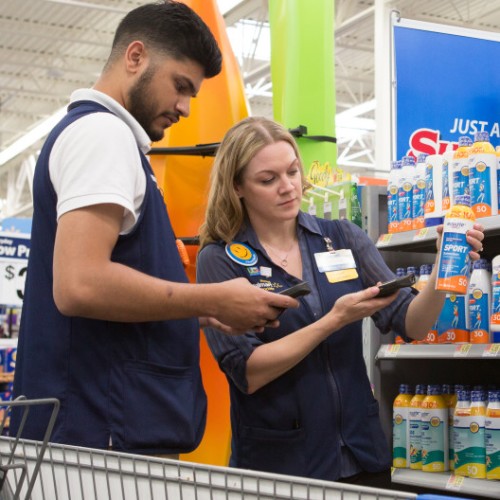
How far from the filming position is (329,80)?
14.5ft

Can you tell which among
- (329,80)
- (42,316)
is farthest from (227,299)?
(329,80)

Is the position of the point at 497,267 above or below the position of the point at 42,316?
above

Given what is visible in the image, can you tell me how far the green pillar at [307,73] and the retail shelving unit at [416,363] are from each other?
2.35 ft

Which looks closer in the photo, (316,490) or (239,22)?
(316,490)

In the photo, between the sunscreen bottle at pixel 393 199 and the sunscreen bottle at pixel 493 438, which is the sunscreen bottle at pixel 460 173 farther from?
the sunscreen bottle at pixel 493 438

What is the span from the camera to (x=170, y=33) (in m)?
2.02

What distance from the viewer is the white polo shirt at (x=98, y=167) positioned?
1719 millimetres

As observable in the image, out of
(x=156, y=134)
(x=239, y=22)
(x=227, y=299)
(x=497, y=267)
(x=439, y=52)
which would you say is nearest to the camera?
(x=227, y=299)

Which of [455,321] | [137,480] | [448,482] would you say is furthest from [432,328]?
[137,480]

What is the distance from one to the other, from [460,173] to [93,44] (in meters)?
11.6

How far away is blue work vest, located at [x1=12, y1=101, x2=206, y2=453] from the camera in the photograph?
72.4 inches

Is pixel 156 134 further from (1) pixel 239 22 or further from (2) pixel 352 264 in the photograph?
(1) pixel 239 22

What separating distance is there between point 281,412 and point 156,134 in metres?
0.98

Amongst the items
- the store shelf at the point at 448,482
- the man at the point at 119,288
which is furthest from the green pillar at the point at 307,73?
the man at the point at 119,288
